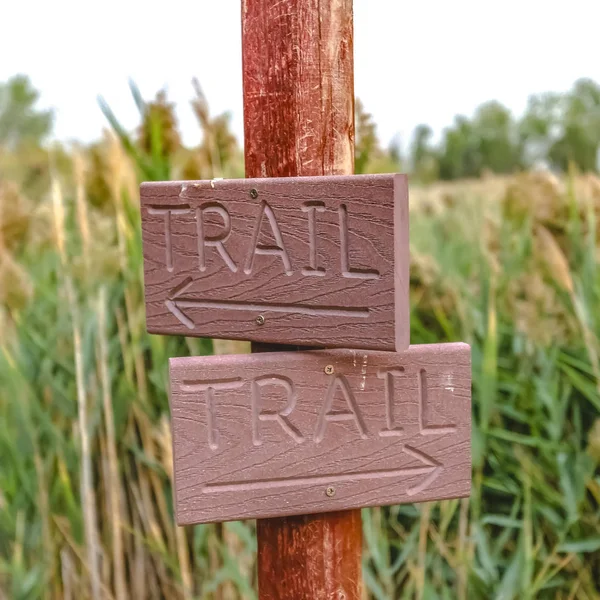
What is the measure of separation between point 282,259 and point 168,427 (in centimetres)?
69

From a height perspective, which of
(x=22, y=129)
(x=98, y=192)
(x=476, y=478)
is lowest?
(x=476, y=478)

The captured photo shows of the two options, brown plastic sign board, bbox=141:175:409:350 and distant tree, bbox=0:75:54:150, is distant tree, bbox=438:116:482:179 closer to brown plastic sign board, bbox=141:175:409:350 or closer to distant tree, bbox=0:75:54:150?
distant tree, bbox=0:75:54:150

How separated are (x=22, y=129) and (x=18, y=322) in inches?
839

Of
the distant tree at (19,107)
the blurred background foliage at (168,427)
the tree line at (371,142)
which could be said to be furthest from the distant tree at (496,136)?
the blurred background foliage at (168,427)

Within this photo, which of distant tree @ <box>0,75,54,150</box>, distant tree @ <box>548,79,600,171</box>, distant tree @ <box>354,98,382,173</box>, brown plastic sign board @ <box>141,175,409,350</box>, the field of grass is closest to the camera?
brown plastic sign board @ <box>141,175,409,350</box>

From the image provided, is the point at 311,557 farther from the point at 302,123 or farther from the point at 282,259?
the point at 302,123

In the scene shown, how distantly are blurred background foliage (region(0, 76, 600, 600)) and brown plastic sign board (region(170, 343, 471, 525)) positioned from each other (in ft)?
1.50

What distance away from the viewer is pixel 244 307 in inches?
36.1

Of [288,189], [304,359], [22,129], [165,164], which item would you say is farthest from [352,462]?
[22,129]

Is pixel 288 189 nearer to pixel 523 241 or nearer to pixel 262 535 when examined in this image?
pixel 262 535

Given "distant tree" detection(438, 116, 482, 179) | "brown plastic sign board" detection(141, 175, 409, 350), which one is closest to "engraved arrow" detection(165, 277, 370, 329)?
"brown plastic sign board" detection(141, 175, 409, 350)

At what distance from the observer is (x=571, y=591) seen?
1.55 meters

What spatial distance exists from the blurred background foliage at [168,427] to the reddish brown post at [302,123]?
0.38m

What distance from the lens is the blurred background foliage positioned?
146 cm
